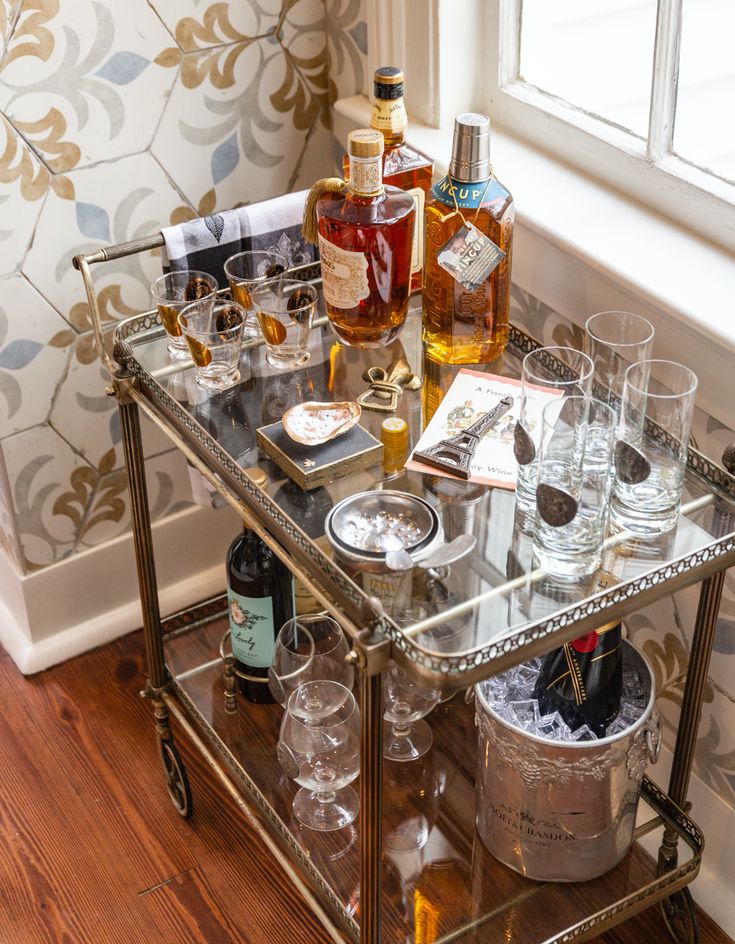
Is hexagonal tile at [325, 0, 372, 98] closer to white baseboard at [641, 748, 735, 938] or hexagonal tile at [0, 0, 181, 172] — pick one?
hexagonal tile at [0, 0, 181, 172]

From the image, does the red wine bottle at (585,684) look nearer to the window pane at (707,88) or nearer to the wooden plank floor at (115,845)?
the wooden plank floor at (115,845)

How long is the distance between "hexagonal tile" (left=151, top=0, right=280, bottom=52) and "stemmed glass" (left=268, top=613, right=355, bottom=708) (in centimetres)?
83

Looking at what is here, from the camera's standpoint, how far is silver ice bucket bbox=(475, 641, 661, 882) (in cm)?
123

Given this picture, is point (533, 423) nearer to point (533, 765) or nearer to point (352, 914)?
point (533, 765)

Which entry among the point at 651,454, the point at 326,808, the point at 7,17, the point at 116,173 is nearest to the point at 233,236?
the point at 116,173

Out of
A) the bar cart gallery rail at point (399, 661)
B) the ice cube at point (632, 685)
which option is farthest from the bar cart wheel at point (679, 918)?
the ice cube at point (632, 685)

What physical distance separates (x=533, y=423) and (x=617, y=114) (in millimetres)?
521

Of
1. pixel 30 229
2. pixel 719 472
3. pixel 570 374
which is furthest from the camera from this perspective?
pixel 30 229

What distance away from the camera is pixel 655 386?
3.99ft

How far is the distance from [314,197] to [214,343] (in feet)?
0.66

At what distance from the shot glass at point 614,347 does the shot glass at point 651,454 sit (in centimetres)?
6

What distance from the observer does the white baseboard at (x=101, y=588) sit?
1891mm

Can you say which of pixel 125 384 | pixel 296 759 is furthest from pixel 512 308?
pixel 296 759

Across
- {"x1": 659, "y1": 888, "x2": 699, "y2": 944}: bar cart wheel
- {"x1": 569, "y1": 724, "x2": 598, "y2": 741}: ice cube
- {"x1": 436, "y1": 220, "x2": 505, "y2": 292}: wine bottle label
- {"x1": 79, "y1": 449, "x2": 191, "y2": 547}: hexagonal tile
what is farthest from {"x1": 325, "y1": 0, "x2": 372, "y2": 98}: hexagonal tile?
{"x1": 659, "y1": 888, "x2": 699, "y2": 944}: bar cart wheel
